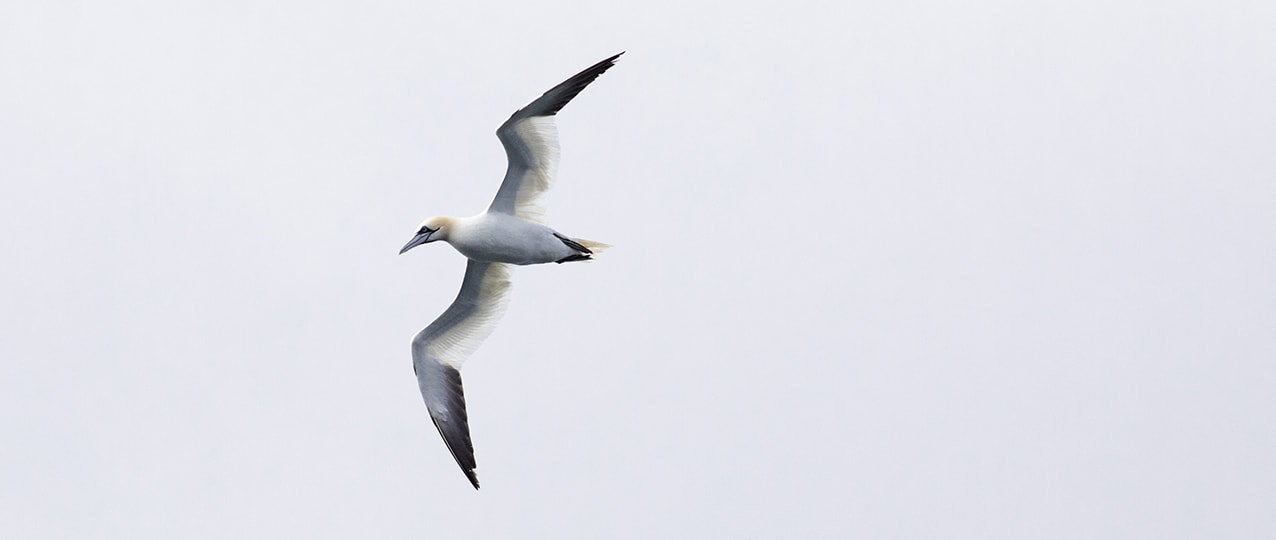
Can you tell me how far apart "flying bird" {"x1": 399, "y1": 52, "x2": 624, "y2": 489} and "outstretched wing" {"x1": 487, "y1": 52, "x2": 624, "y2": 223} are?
11 millimetres

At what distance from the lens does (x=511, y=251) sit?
2236 cm

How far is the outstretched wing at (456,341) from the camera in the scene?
23844 mm

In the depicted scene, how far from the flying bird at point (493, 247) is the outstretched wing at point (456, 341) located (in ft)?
0.04

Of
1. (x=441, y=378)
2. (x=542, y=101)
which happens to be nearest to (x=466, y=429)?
(x=441, y=378)

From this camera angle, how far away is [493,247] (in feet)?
73.4

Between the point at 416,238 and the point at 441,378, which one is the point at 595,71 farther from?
the point at 441,378

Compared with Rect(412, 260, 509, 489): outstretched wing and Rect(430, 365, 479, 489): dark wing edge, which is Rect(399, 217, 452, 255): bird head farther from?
Rect(430, 365, 479, 489): dark wing edge

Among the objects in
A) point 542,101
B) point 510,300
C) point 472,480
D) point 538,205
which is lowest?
point 472,480

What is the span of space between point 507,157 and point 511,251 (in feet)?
3.49

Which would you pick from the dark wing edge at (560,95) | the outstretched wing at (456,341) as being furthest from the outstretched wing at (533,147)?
the outstretched wing at (456,341)

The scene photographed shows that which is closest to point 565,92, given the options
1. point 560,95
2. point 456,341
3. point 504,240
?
point 560,95

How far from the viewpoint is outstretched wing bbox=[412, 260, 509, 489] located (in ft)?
78.2

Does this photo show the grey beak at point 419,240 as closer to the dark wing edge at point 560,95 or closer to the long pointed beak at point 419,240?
the long pointed beak at point 419,240

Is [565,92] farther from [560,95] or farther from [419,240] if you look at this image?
[419,240]
